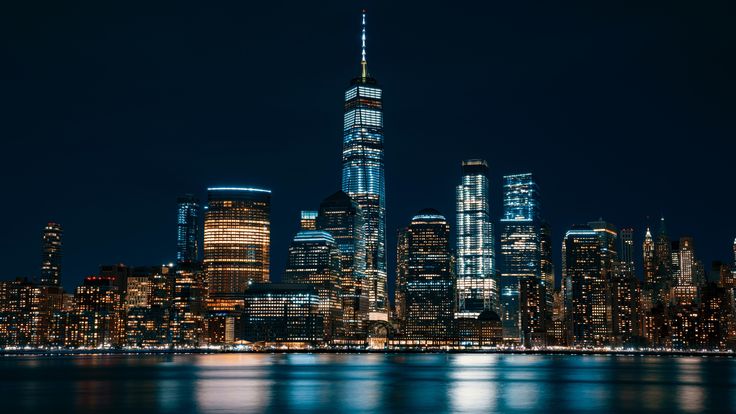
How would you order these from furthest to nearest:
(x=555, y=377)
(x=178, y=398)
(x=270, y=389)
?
(x=555, y=377)
(x=270, y=389)
(x=178, y=398)

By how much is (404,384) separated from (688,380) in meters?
45.0

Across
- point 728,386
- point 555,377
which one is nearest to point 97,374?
point 555,377

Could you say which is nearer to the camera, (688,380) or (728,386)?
(728,386)

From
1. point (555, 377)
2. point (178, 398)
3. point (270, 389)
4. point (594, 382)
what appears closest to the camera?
point (178, 398)

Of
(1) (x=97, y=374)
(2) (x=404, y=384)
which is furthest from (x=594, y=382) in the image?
(1) (x=97, y=374)

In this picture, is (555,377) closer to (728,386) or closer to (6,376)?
(728,386)

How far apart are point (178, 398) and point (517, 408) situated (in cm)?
3612

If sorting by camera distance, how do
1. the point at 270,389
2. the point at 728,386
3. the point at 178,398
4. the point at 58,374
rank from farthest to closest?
the point at 58,374 → the point at 728,386 → the point at 270,389 → the point at 178,398

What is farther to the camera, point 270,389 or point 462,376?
point 462,376

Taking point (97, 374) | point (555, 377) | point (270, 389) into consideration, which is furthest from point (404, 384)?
point (97, 374)

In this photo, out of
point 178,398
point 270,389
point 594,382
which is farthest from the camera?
point 594,382

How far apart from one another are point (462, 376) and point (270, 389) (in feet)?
148

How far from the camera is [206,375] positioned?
521 ft

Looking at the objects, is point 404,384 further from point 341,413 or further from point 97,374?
point 97,374
